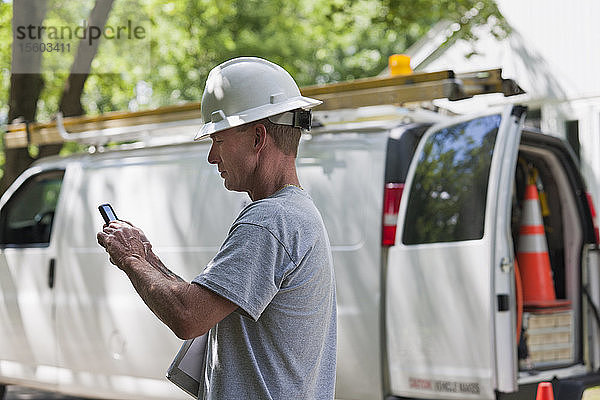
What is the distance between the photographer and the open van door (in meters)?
4.86

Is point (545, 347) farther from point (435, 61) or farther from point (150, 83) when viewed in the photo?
point (150, 83)

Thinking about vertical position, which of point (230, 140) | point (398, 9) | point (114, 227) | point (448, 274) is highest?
point (398, 9)

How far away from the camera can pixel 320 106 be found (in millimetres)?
5645

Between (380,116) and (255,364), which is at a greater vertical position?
(380,116)

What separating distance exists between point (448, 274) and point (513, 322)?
0.41 meters

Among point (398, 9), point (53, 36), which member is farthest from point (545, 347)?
point (398, 9)

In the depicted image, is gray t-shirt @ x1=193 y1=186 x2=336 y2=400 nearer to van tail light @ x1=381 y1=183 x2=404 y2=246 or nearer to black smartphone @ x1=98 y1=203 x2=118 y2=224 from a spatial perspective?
black smartphone @ x1=98 y1=203 x2=118 y2=224

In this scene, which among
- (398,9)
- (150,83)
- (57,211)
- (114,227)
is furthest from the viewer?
(150,83)

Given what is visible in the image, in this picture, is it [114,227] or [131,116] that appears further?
[131,116]

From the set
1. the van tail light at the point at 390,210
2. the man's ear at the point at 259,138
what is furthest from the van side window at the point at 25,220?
the man's ear at the point at 259,138

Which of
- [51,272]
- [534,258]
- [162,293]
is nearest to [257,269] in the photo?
[162,293]

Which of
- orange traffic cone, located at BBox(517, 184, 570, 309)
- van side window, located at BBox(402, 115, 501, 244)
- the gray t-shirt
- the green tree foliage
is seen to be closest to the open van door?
van side window, located at BBox(402, 115, 501, 244)

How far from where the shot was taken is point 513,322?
16.1ft

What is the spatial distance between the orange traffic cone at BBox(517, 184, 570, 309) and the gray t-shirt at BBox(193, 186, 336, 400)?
3365 millimetres
